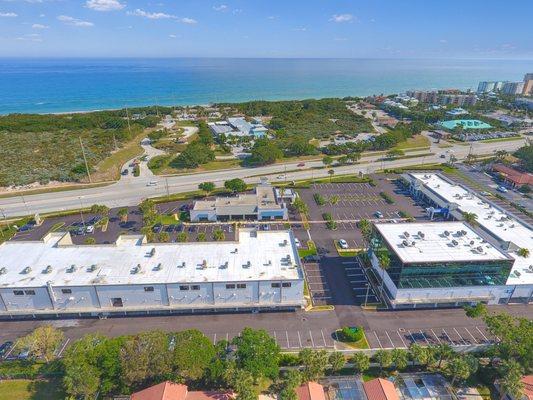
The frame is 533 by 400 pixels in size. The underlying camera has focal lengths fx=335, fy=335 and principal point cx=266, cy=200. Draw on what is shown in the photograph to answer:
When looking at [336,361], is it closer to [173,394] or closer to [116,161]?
[173,394]

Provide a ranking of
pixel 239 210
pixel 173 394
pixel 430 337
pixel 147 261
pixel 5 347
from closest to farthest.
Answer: pixel 173 394
pixel 5 347
pixel 430 337
pixel 147 261
pixel 239 210

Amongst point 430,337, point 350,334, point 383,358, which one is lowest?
point 430,337

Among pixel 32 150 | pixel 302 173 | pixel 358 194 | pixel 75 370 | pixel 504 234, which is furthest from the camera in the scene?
pixel 32 150

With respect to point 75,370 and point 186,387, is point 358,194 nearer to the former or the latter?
point 186,387

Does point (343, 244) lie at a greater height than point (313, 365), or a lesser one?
lesser

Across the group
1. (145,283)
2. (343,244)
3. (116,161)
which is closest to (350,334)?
(343,244)

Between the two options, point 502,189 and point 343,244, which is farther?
point 502,189

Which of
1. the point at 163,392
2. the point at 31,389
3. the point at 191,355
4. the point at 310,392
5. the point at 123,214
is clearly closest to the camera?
the point at 163,392

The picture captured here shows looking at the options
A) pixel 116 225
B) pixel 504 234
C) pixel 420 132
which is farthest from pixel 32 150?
pixel 420 132
